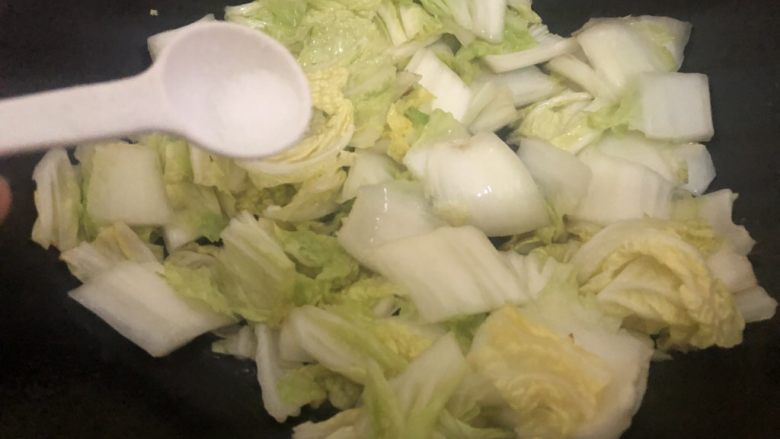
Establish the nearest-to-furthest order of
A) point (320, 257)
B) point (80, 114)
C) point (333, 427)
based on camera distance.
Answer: point (80, 114)
point (333, 427)
point (320, 257)

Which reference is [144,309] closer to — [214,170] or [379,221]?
[214,170]

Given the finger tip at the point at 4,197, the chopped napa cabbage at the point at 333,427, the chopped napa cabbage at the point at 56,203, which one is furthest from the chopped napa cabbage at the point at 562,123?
the finger tip at the point at 4,197

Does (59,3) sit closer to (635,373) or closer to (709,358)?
(635,373)

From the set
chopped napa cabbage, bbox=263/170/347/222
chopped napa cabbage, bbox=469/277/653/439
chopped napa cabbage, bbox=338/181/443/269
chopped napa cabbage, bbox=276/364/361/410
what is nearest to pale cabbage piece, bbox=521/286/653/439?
chopped napa cabbage, bbox=469/277/653/439

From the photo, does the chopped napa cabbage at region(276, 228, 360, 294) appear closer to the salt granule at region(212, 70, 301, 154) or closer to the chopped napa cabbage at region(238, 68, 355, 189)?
the chopped napa cabbage at region(238, 68, 355, 189)

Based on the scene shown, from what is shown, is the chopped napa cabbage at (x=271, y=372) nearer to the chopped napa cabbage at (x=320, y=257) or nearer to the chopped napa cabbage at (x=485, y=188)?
the chopped napa cabbage at (x=320, y=257)

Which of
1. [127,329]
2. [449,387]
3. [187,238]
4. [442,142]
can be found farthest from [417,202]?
[127,329]

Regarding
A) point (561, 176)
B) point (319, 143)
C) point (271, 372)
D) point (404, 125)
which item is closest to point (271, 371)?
point (271, 372)
